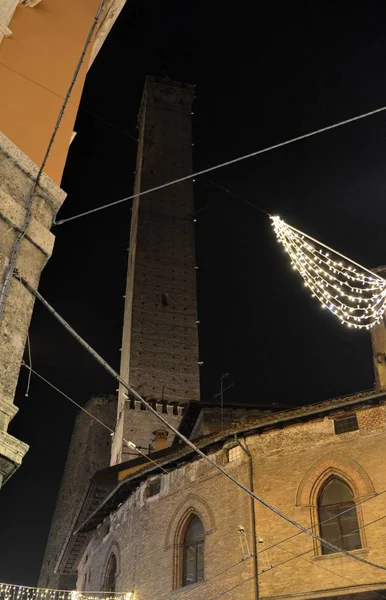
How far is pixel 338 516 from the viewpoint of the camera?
41.4ft

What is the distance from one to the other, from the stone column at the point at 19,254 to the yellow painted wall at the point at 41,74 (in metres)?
0.20

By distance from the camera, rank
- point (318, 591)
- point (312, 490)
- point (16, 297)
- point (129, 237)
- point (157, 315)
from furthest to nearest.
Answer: point (129, 237)
point (157, 315)
point (312, 490)
point (318, 591)
point (16, 297)

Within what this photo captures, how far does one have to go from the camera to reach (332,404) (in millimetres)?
13445

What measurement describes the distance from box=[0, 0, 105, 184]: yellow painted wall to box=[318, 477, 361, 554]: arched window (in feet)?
31.6

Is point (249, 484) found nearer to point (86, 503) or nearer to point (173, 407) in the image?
point (86, 503)

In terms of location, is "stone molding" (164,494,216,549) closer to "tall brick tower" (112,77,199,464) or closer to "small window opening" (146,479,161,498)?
"small window opening" (146,479,161,498)

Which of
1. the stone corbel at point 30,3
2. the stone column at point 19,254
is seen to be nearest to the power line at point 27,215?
the stone column at point 19,254

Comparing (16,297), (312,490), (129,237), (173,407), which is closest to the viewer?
(16,297)

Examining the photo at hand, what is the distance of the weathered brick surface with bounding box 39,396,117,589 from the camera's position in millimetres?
38562

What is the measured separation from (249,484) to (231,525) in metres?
1.00

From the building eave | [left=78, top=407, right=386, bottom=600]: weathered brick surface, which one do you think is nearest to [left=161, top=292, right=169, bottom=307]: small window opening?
the building eave

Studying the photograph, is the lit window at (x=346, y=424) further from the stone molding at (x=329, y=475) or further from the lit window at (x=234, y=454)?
the lit window at (x=234, y=454)

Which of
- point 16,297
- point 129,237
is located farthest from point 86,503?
point 129,237

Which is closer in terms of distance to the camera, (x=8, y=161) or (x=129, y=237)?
(x=8, y=161)
